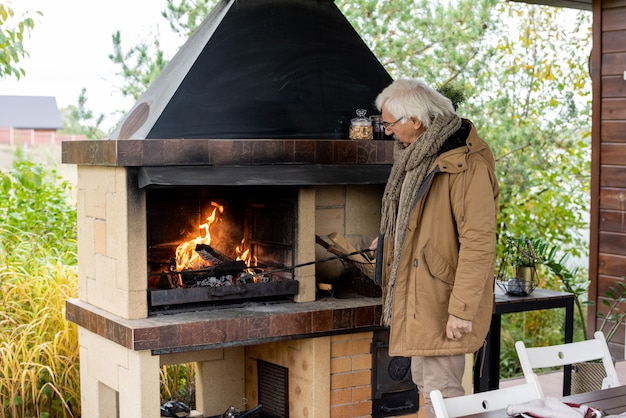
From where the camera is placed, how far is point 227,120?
4453mm

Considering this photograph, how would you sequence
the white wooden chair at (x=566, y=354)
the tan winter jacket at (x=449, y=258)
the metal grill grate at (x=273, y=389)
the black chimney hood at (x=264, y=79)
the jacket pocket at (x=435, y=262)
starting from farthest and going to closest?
the metal grill grate at (x=273, y=389), the black chimney hood at (x=264, y=79), the jacket pocket at (x=435, y=262), the tan winter jacket at (x=449, y=258), the white wooden chair at (x=566, y=354)

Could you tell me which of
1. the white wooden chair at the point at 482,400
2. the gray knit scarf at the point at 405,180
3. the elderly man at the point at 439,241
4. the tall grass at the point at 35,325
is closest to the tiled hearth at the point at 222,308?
the tall grass at the point at 35,325

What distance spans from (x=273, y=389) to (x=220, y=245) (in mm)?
802

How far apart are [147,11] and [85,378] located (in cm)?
513

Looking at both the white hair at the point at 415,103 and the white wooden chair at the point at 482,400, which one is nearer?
the white wooden chair at the point at 482,400

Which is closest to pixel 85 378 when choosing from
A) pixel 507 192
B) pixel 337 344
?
pixel 337 344

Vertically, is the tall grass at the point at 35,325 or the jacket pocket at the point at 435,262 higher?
the jacket pocket at the point at 435,262

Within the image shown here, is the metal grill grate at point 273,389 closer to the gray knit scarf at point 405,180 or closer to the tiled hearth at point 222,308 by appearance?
the tiled hearth at point 222,308

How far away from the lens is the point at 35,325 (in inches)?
202

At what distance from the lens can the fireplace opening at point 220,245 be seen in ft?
14.5

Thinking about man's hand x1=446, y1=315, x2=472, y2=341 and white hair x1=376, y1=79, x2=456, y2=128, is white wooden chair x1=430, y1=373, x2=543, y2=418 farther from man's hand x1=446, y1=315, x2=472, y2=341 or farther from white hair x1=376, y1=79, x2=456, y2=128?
white hair x1=376, y1=79, x2=456, y2=128

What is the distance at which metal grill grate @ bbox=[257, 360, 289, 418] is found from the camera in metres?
4.71

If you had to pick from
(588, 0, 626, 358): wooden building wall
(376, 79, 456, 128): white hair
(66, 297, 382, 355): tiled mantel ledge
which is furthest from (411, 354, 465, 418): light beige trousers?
(588, 0, 626, 358): wooden building wall

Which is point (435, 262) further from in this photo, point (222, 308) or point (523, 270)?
point (523, 270)
